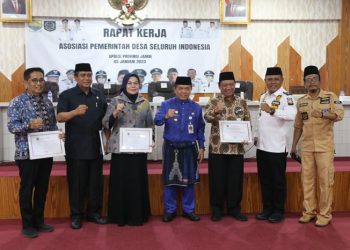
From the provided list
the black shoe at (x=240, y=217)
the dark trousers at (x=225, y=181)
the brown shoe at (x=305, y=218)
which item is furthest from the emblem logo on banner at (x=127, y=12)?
the brown shoe at (x=305, y=218)

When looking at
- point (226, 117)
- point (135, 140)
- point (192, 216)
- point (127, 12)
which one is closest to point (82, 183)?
point (135, 140)

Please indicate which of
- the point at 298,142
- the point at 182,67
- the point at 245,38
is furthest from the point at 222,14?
the point at 298,142

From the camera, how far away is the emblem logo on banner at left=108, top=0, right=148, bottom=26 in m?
7.68

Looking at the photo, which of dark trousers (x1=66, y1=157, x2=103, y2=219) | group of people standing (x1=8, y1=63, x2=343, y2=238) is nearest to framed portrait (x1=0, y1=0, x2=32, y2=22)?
group of people standing (x1=8, y1=63, x2=343, y2=238)

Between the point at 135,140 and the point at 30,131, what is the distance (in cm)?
86

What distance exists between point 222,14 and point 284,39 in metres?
1.42

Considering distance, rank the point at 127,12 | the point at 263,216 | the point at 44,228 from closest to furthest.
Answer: the point at 44,228 → the point at 263,216 → the point at 127,12

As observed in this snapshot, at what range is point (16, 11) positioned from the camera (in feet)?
24.5

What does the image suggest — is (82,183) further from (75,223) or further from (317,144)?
(317,144)

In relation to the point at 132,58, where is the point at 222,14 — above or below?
above

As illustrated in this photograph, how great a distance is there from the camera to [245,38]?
7.98 meters

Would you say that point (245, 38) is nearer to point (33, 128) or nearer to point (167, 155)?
point (167, 155)

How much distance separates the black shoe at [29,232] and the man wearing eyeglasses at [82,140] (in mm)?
335

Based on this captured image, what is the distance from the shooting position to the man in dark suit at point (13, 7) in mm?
7445
